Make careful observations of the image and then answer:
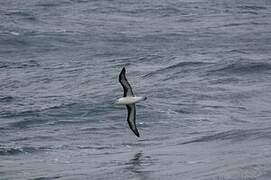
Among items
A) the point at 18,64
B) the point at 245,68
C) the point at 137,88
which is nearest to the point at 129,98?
the point at 137,88

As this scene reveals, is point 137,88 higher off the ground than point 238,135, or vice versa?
point 238,135

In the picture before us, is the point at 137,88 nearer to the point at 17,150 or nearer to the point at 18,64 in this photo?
the point at 18,64

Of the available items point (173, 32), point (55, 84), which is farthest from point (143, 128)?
point (173, 32)

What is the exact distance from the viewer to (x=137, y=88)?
114 ft

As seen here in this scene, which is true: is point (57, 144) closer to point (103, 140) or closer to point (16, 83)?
point (103, 140)

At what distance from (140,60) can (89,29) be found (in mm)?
9367

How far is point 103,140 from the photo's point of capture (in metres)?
27.0

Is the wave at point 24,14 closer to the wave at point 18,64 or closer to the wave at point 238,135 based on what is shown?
the wave at point 18,64

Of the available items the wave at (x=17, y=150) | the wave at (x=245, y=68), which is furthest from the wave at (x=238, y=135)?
the wave at (x=245, y=68)

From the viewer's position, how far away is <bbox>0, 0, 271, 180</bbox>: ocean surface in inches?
891

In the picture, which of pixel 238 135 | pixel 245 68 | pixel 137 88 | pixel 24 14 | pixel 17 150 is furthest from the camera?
pixel 24 14

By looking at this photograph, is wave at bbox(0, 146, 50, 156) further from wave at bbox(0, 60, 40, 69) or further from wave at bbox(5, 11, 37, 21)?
wave at bbox(5, 11, 37, 21)

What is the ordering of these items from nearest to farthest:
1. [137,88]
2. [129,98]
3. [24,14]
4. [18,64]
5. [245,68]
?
[129,98]
[137,88]
[245,68]
[18,64]
[24,14]

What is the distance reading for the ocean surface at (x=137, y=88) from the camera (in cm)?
2262
